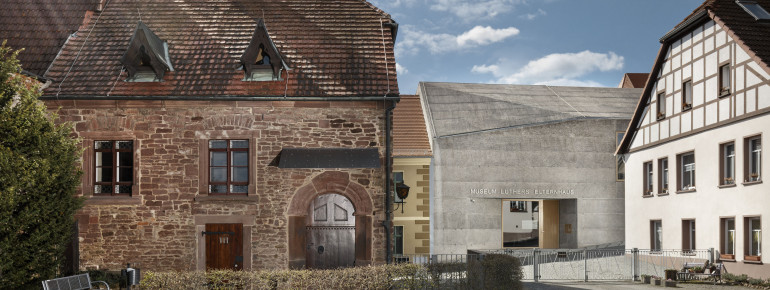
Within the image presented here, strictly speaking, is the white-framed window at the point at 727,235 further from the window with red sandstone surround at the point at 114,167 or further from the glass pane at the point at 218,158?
the window with red sandstone surround at the point at 114,167

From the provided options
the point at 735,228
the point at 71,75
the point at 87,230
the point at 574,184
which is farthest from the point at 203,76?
the point at 574,184

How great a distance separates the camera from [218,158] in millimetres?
20781

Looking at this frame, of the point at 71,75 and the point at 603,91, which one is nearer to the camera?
the point at 71,75

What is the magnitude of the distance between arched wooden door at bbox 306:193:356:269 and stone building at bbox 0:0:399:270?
5cm

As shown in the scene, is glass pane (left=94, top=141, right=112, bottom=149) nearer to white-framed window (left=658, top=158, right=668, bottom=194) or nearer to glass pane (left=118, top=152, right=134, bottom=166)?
glass pane (left=118, top=152, right=134, bottom=166)

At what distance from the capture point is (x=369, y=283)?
49.0 ft

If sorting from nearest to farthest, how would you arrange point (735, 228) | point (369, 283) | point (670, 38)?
point (369, 283)
point (735, 228)
point (670, 38)

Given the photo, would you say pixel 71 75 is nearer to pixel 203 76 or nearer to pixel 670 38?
pixel 203 76

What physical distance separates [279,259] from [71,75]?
23.5 feet

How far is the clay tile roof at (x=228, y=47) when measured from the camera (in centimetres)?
2072

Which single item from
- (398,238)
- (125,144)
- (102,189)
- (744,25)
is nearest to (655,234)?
(744,25)

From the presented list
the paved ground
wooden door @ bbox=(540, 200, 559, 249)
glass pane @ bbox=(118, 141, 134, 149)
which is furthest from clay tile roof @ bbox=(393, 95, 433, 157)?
glass pane @ bbox=(118, 141, 134, 149)

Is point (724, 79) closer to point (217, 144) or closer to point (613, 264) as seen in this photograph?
point (613, 264)

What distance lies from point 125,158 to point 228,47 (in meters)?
3.88
